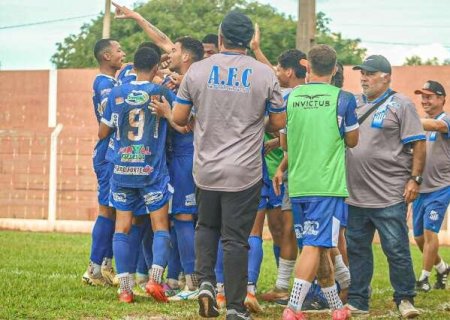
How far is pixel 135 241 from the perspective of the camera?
986 cm

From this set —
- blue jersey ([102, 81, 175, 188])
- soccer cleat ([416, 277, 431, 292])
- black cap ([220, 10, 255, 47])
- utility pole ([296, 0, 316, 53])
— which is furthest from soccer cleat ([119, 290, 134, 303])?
utility pole ([296, 0, 316, 53])

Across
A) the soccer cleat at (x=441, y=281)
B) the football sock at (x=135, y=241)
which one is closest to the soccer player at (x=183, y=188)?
the football sock at (x=135, y=241)

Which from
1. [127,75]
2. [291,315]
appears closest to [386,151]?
[291,315]

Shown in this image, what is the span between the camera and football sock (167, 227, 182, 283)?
1038 cm

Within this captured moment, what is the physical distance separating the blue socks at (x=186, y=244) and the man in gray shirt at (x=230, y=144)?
1.85 m

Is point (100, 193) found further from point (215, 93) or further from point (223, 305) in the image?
point (215, 93)

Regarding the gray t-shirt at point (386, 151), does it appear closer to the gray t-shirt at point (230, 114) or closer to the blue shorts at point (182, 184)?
the gray t-shirt at point (230, 114)

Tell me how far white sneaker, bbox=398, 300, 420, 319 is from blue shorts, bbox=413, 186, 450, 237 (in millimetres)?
3238

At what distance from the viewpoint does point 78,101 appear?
84.6ft

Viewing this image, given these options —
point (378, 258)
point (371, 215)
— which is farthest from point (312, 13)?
point (371, 215)

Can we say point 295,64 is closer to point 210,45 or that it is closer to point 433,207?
point 210,45

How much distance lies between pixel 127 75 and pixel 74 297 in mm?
2344

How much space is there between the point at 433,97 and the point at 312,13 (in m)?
Answer: 5.62

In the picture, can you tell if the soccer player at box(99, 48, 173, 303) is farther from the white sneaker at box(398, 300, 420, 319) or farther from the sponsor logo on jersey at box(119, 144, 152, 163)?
the white sneaker at box(398, 300, 420, 319)
